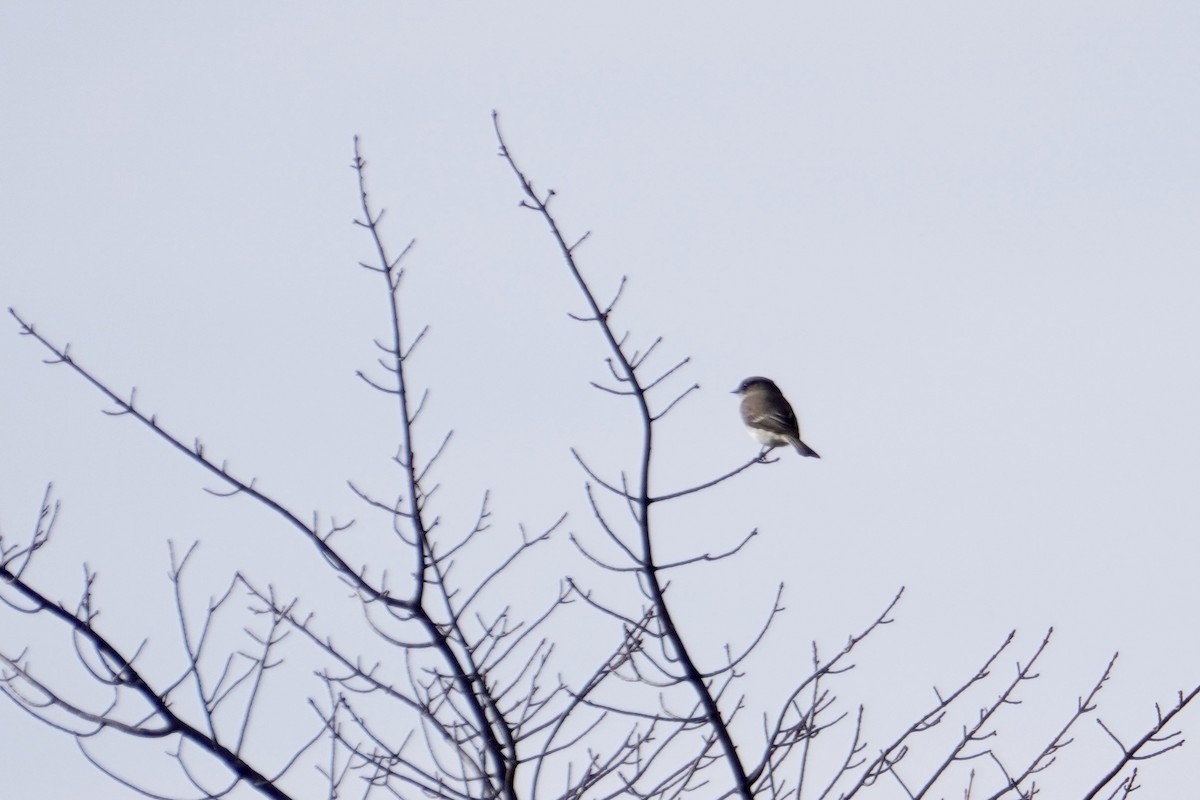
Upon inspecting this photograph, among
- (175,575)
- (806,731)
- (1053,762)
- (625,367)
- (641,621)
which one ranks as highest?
(175,575)

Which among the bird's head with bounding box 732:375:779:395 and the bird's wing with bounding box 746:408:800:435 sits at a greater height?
the bird's head with bounding box 732:375:779:395

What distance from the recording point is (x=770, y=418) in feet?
47.9

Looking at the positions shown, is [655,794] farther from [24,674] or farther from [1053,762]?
[24,674]

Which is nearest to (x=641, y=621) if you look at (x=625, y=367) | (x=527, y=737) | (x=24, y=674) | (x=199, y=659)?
(x=527, y=737)

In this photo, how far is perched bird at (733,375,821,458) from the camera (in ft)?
47.1

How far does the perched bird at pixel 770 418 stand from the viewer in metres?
14.4

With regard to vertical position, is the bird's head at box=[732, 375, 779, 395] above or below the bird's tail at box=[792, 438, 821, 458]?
above

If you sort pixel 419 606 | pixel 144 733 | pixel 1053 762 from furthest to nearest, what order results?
pixel 1053 762, pixel 419 606, pixel 144 733

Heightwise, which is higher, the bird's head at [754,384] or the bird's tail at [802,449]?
the bird's head at [754,384]

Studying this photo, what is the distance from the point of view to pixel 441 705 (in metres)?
5.57

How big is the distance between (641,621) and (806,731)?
75cm

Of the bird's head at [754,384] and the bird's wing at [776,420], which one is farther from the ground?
the bird's head at [754,384]

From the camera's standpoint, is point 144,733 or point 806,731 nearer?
point 144,733

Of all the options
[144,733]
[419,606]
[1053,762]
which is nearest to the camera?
[144,733]
